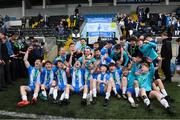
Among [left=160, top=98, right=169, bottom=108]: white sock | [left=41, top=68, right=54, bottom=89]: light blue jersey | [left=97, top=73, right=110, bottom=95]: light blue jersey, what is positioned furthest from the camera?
[left=41, top=68, right=54, bottom=89]: light blue jersey

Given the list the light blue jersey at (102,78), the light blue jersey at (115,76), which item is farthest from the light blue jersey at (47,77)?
the light blue jersey at (115,76)

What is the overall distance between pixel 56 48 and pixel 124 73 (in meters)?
10.2

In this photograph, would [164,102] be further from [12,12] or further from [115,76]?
[12,12]

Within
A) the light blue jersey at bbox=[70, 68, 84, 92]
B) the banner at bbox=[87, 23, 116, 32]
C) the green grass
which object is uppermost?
the banner at bbox=[87, 23, 116, 32]

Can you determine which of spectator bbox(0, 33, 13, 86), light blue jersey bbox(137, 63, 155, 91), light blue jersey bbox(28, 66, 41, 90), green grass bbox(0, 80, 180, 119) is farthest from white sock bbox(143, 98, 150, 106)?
spectator bbox(0, 33, 13, 86)

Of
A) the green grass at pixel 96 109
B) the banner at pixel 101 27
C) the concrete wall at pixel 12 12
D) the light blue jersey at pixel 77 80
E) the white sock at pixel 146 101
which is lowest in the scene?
the green grass at pixel 96 109

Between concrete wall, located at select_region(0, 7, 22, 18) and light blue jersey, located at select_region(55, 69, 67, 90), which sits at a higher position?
concrete wall, located at select_region(0, 7, 22, 18)

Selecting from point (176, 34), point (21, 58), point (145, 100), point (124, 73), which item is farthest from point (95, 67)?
point (176, 34)

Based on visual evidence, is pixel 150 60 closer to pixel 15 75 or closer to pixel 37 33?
pixel 15 75

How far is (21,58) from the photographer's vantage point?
611 inches

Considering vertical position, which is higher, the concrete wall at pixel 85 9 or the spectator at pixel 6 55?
the concrete wall at pixel 85 9

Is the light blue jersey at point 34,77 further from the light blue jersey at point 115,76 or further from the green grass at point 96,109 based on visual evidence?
the light blue jersey at point 115,76

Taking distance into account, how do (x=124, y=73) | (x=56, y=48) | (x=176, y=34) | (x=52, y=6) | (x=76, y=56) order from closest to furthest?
1. (x=124, y=73)
2. (x=76, y=56)
3. (x=56, y=48)
4. (x=176, y=34)
5. (x=52, y=6)

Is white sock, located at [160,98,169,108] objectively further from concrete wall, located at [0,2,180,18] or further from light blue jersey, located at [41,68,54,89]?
concrete wall, located at [0,2,180,18]
